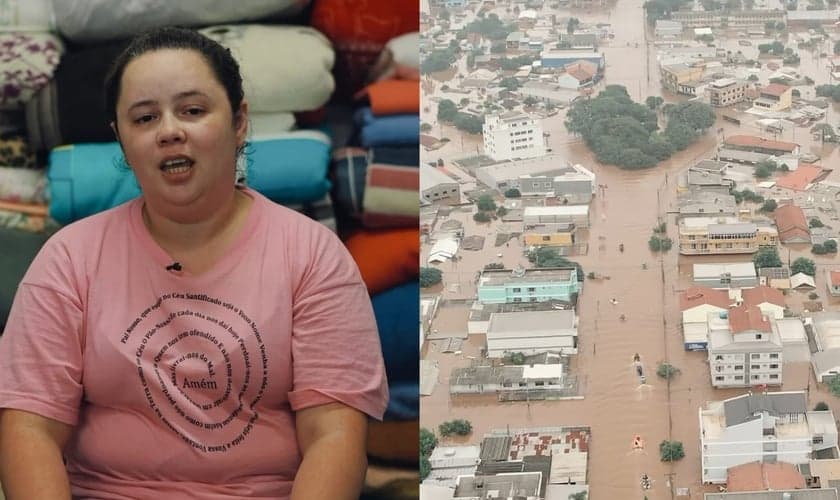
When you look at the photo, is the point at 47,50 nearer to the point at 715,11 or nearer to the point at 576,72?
the point at 576,72

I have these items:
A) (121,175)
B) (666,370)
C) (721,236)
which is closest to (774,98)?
(721,236)

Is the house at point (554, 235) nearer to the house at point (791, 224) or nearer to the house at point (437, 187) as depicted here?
the house at point (437, 187)

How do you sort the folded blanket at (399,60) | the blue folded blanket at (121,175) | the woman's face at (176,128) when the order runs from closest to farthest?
the woman's face at (176,128)
the blue folded blanket at (121,175)
the folded blanket at (399,60)

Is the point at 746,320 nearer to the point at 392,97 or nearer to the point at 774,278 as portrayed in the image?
the point at 774,278

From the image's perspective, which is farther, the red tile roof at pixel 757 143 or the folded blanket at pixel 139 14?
the red tile roof at pixel 757 143

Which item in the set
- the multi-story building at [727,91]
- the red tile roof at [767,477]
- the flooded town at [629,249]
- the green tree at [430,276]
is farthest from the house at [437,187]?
the red tile roof at [767,477]

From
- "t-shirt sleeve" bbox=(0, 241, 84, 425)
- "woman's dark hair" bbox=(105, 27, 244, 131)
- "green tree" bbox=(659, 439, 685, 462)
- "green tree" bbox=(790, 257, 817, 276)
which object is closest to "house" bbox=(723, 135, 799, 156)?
"green tree" bbox=(790, 257, 817, 276)
